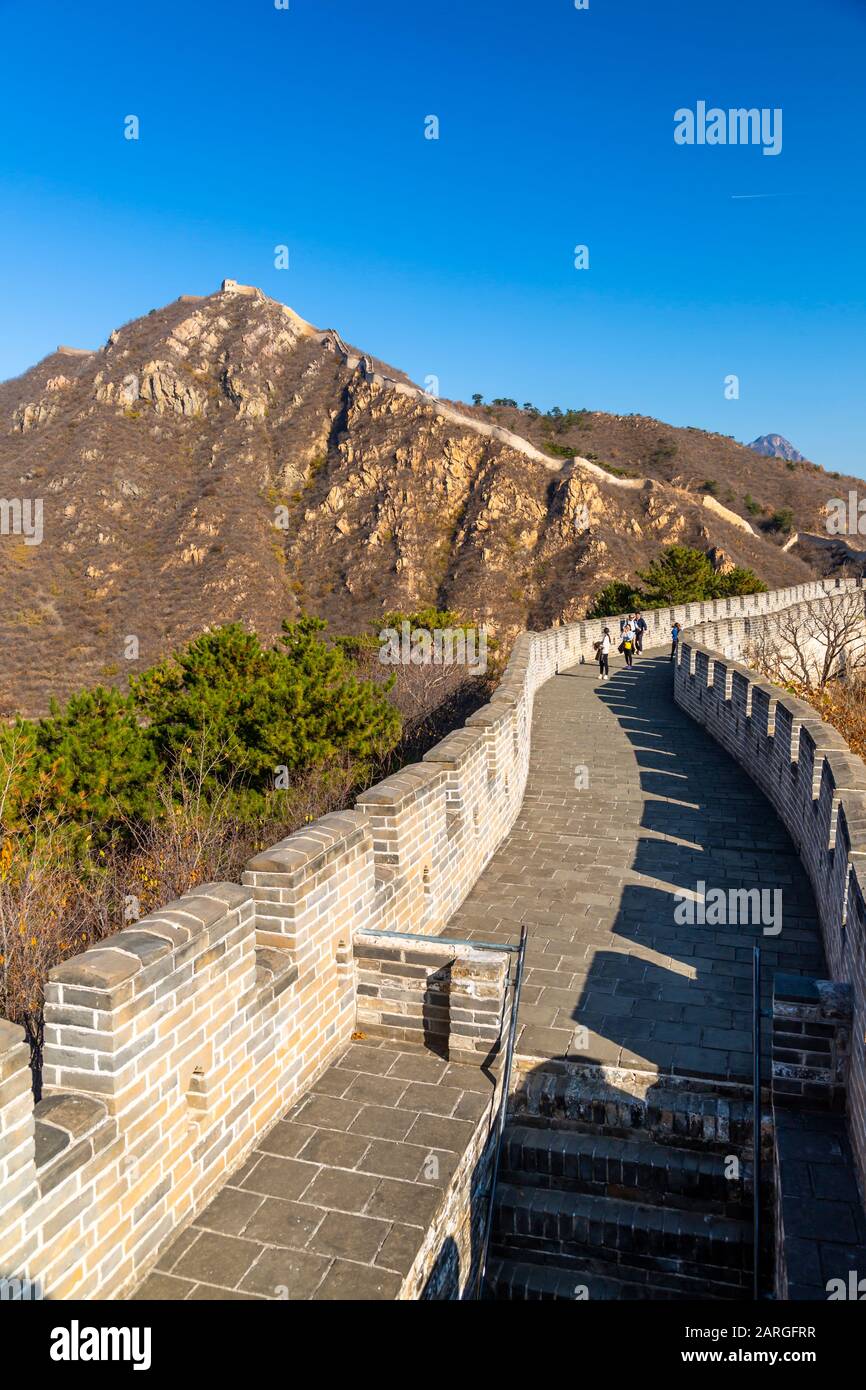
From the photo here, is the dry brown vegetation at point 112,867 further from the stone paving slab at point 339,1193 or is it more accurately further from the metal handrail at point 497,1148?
the metal handrail at point 497,1148

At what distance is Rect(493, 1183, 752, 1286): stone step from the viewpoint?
14.1ft

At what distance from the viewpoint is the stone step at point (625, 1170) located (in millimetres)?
4500

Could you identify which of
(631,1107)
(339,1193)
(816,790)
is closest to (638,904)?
(816,790)

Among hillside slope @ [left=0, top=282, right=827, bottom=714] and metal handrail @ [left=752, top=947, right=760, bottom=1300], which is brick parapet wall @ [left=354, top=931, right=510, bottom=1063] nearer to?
metal handrail @ [left=752, top=947, right=760, bottom=1300]

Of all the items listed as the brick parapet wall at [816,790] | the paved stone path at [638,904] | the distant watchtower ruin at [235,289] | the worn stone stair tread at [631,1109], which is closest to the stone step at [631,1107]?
the worn stone stair tread at [631,1109]

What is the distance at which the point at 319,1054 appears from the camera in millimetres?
4629

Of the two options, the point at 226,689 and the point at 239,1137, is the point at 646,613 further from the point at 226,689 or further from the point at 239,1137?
the point at 239,1137

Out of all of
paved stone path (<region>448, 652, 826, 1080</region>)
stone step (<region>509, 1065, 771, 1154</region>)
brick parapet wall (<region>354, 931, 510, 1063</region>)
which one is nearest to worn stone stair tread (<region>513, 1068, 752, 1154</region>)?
stone step (<region>509, 1065, 771, 1154</region>)

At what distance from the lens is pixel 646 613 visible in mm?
27688

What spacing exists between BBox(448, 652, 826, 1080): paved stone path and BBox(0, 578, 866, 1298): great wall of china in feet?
1.04

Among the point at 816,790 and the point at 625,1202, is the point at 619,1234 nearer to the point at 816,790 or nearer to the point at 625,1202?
the point at 625,1202

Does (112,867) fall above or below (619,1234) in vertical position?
above

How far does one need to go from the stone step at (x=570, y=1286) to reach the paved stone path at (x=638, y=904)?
1020 millimetres

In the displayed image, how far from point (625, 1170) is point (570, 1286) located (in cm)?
60
